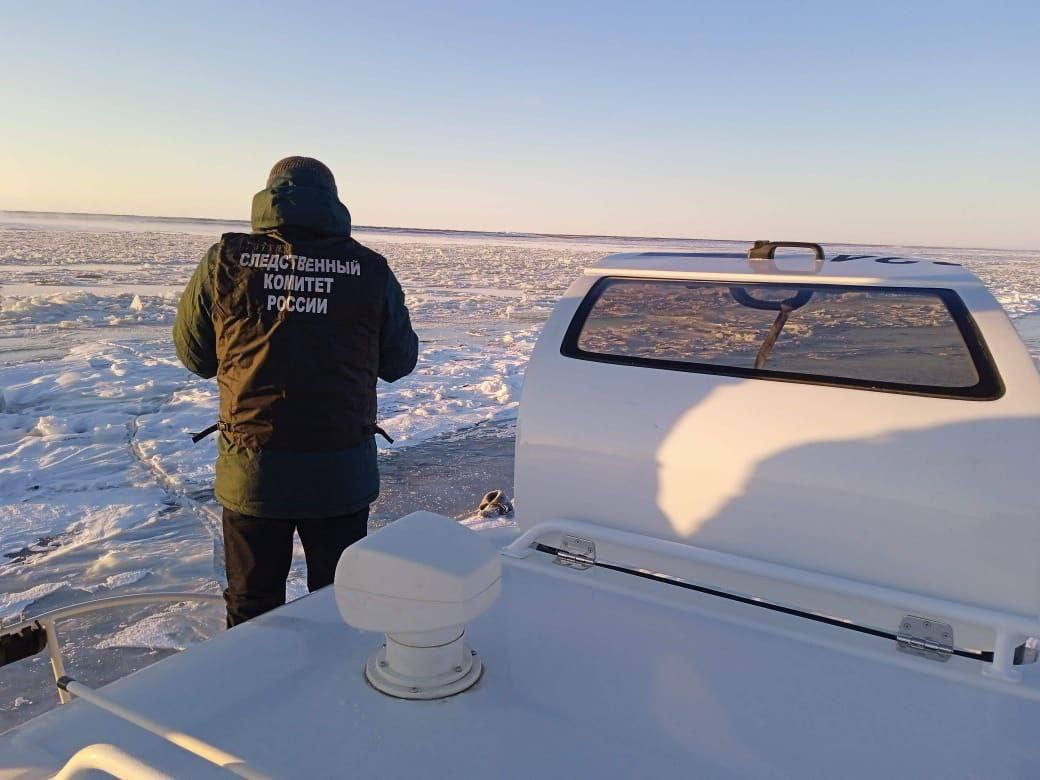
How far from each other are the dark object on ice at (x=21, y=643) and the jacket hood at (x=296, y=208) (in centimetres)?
130

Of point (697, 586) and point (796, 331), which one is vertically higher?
point (796, 331)

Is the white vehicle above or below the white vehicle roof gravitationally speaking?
below

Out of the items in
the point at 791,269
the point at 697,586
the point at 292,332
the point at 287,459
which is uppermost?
the point at 791,269

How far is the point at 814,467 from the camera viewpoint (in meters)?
1.95

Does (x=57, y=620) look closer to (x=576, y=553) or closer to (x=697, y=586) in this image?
(x=576, y=553)

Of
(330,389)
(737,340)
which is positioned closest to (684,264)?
(737,340)

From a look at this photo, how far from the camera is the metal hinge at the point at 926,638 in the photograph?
5.54ft

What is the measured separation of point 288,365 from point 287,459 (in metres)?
0.30

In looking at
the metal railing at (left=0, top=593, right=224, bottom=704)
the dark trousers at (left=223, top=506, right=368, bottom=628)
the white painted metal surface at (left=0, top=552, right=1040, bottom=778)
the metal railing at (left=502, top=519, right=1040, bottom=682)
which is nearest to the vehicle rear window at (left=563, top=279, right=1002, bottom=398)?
the metal railing at (left=502, top=519, right=1040, bottom=682)

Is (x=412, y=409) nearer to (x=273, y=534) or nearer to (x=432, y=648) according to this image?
A: (x=273, y=534)

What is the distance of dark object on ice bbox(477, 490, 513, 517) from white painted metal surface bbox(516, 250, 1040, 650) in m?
2.25

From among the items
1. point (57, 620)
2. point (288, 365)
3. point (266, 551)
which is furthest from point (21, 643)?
point (288, 365)

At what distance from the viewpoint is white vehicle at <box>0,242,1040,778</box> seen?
131 centimetres

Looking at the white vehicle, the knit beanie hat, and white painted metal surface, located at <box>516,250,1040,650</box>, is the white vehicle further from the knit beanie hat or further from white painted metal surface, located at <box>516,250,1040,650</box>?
the knit beanie hat
